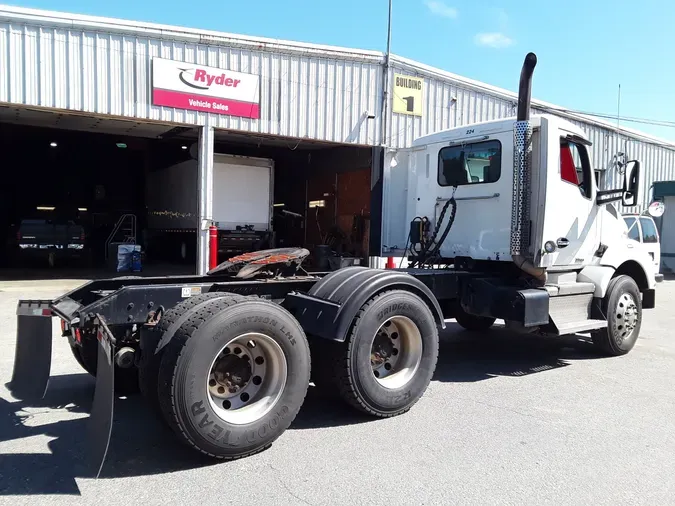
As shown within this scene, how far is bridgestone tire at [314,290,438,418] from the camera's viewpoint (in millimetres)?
4477

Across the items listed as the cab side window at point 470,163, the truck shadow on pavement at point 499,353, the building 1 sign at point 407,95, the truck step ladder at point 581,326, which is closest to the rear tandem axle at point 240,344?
the truck shadow on pavement at point 499,353

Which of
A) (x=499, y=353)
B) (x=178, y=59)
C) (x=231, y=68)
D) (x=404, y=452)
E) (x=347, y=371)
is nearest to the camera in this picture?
(x=404, y=452)

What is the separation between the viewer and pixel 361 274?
193 inches

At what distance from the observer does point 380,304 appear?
15.3 feet

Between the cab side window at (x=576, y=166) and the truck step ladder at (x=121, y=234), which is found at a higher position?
the cab side window at (x=576, y=166)

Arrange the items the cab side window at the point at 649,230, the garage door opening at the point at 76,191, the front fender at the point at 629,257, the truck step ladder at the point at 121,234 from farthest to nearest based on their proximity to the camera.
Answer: the truck step ladder at the point at 121,234 → the garage door opening at the point at 76,191 → the cab side window at the point at 649,230 → the front fender at the point at 629,257

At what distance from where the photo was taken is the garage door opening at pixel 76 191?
1814 centimetres

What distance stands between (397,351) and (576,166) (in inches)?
139

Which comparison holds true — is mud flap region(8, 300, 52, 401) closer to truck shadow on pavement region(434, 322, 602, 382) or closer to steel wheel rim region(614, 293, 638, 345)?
truck shadow on pavement region(434, 322, 602, 382)

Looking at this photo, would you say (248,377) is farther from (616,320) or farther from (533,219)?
(616,320)

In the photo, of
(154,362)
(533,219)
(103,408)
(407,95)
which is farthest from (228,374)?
(407,95)

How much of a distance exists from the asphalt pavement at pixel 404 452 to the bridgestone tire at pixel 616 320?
37.4 inches

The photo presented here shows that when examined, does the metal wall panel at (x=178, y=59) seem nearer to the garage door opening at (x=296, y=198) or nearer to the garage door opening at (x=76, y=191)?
the garage door opening at (x=296, y=198)

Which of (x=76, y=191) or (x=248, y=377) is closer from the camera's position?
(x=248, y=377)
